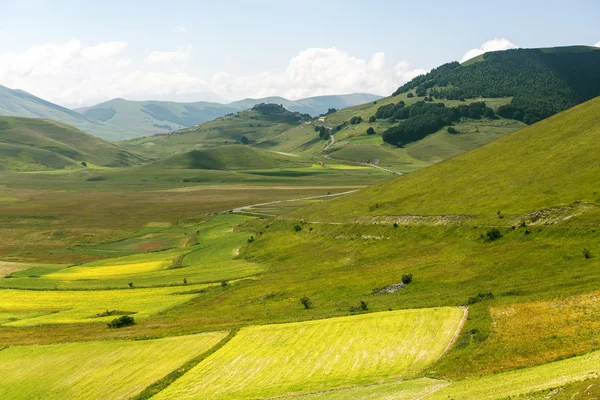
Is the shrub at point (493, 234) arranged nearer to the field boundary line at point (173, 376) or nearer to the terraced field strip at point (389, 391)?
the field boundary line at point (173, 376)

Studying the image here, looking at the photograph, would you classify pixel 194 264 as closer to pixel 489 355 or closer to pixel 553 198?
pixel 553 198

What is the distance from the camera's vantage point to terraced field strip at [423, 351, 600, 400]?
31.5m

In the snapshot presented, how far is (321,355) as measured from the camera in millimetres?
48688

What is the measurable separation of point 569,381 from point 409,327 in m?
21.5

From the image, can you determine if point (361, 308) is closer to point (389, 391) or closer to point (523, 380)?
point (389, 391)

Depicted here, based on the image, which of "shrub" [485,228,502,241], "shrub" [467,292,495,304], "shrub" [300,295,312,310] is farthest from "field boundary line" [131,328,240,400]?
"shrub" [485,228,502,241]

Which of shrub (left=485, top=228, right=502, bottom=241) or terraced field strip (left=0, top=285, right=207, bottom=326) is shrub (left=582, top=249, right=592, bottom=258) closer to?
shrub (left=485, top=228, right=502, bottom=241)

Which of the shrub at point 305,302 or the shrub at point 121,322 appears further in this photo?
the shrub at point 305,302

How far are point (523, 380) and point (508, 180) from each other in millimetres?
78472

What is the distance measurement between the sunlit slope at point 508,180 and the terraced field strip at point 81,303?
4975 centimetres

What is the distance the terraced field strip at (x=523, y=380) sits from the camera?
31.5m

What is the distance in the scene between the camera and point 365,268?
87.7 metres

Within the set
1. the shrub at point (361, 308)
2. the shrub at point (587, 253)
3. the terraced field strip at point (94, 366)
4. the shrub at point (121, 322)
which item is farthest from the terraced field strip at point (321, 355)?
the shrub at point (587, 253)

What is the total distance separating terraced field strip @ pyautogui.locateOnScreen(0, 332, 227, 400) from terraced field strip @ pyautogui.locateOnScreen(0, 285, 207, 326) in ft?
49.3
